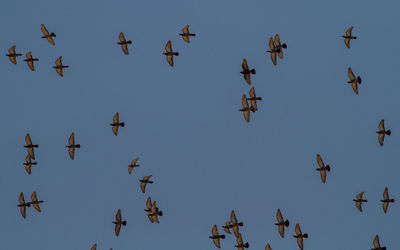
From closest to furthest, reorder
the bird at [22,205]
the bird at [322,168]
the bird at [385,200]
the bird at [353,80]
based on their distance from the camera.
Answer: the bird at [353,80], the bird at [322,168], the bird at [385,200], the bird at [22,205]

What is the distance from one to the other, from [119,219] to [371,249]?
16.6 meters

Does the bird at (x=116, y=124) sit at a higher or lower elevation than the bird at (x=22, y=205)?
higher

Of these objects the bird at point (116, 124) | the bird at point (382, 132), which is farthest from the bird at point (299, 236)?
the bird at point (116, 124)

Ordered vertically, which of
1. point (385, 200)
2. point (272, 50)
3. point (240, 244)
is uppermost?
point (272, 50)

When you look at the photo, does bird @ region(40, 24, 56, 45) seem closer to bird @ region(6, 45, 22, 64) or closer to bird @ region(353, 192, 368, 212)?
bird @ region(6, 45, 22, 64)

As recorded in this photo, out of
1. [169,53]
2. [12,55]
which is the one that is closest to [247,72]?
[169,53]

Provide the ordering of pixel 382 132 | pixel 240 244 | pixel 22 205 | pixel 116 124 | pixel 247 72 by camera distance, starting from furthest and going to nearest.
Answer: pixel 22 205 < pixel 116 124 < pixel 240 244 < pixel 382 132 < pixel 247 72

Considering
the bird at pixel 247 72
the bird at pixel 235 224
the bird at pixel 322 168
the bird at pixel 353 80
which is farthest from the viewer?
the bird at pixel 235 224

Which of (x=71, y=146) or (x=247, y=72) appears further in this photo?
(x=71, y=146)

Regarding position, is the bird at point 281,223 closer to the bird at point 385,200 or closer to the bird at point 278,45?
the bird at point 385,200

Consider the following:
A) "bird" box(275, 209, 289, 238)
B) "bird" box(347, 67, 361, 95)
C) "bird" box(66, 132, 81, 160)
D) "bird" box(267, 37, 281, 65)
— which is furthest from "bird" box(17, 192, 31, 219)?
"bird" box(347, 67, 361, 95)

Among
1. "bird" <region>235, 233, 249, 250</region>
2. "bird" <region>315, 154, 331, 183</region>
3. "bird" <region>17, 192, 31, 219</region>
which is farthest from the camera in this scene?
"bird" <region>17, 192, 31, 219</region>

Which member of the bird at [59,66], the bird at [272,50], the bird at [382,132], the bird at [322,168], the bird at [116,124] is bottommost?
the bird at [322,168]

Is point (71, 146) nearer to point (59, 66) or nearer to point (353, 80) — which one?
point (59, 66)
